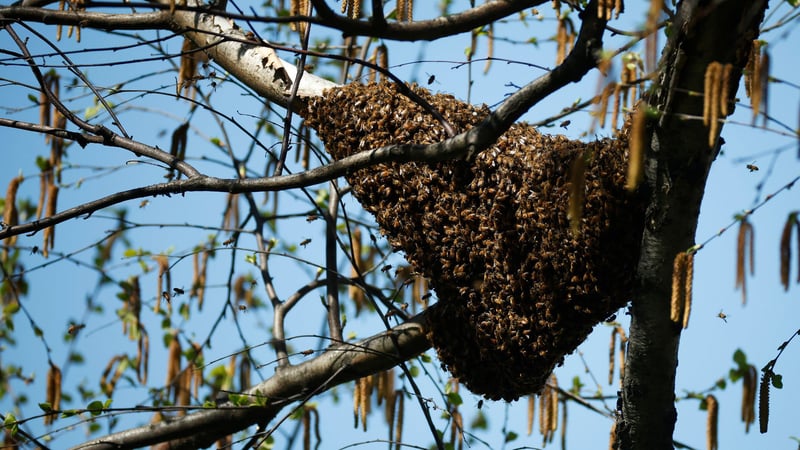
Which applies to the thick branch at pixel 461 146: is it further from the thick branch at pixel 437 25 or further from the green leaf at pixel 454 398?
the green leaf at pixel 454 398

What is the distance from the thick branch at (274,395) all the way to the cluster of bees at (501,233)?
→ 17.5 inches

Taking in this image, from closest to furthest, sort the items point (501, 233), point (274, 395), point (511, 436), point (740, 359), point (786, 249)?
point (786, 249) → point (501, 233) → point (274, 395) → point (740, 359) → point (511, 436)

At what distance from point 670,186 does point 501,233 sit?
0.69 metres

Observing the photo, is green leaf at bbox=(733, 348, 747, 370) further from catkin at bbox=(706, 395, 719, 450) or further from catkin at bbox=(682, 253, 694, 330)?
catkin at bbox=(682, 253, 694, 330)

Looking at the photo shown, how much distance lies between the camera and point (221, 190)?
3.08 m

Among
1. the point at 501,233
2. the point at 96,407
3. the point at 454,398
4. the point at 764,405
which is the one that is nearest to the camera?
the point at 764,405

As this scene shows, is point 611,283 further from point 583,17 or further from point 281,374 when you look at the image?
point 281,374

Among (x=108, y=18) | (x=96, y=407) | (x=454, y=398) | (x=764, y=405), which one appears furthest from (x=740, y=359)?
(x=108, y=18)

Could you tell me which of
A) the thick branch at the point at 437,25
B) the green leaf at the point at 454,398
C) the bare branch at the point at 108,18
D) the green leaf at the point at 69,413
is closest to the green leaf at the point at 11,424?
the green leaf at the point at 69,413

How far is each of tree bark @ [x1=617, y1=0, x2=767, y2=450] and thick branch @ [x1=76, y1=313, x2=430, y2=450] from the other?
115 centimetres

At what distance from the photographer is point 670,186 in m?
2.75

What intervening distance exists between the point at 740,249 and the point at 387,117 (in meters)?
1.68

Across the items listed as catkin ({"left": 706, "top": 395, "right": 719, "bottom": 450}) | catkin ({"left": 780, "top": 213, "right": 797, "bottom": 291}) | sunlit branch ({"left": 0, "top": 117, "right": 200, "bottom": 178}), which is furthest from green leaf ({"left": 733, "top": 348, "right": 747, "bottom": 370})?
sunlit branch ({"left": 0, "top": 117, "right": 200, "bottom": 178})

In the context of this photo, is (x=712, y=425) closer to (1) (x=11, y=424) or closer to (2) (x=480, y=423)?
(1) (x=11, y=424)
